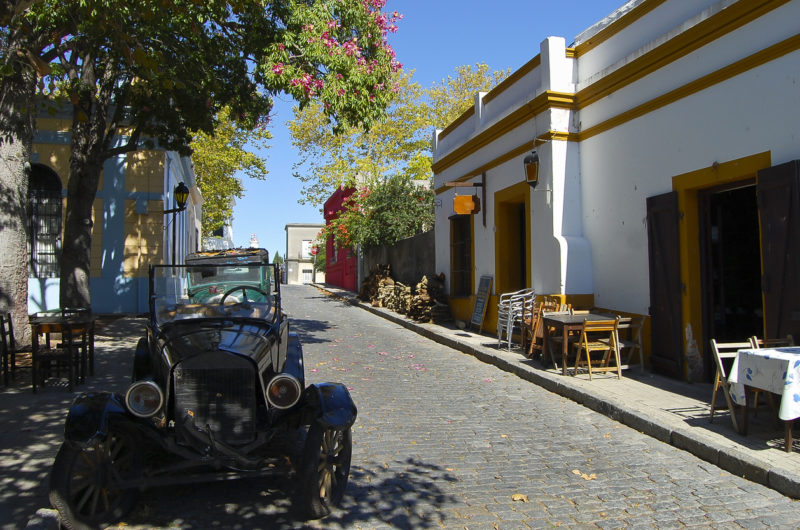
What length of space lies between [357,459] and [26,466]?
8.40ft

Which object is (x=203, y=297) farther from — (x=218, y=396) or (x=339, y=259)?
(x=339, y=259)

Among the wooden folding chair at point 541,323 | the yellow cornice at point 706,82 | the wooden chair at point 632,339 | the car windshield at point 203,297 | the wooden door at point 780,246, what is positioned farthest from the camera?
the wooden folding chair at point 541,323

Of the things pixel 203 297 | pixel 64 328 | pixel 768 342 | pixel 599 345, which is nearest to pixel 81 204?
pixel 64 328

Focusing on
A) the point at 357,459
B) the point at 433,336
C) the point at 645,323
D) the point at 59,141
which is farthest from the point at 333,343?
the point at 59,141

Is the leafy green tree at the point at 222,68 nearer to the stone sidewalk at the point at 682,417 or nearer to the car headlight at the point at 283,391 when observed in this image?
the stone sidewalk at the point at 682,417

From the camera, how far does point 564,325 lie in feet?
25.3

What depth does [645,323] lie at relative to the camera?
322 inches

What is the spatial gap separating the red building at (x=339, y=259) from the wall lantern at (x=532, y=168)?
16.9m

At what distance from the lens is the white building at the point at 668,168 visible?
20.0 feet

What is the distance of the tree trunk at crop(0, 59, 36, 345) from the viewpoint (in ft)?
26.0

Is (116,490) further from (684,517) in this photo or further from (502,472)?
(684,517)

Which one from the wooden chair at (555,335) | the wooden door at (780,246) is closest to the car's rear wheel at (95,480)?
the wooden chair at (555,335)

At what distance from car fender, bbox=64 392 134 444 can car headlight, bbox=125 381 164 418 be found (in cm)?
8

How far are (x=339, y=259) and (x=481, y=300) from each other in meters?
23.9
